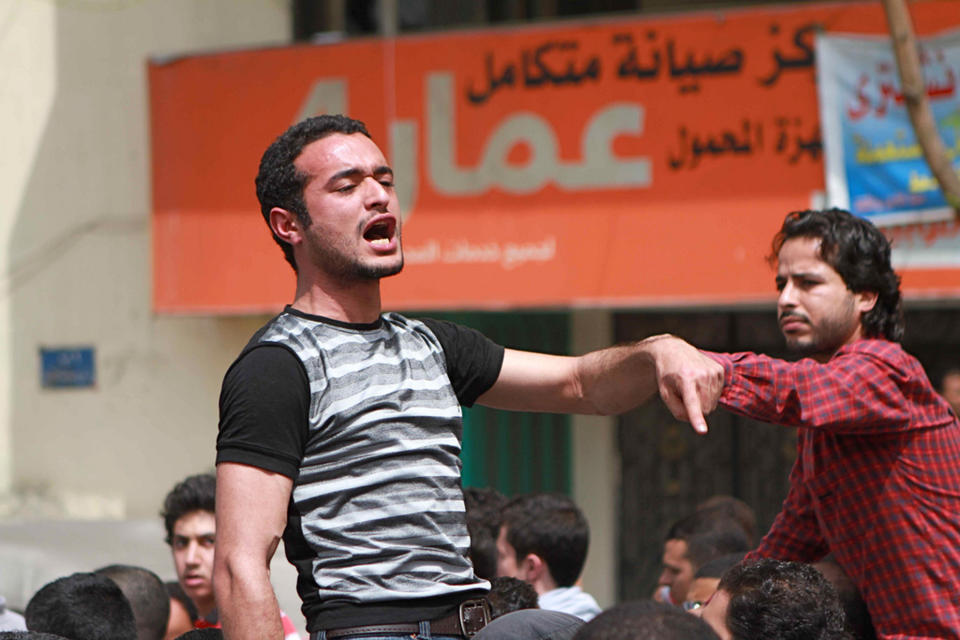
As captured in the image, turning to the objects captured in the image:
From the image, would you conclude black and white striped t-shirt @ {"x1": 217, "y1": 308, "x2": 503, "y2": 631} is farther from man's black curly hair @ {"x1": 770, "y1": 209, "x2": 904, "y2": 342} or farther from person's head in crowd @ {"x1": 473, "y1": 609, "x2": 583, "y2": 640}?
man's black curly hair @ {"x1": 770, "y1": 209, "x2": 904, "y2": 342}

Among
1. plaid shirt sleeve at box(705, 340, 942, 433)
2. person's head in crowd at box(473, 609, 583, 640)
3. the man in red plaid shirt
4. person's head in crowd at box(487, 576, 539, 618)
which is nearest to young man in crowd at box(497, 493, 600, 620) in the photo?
person's head in crowd at box(487, 576, 539, 618)

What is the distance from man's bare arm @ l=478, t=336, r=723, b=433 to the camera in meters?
2.41

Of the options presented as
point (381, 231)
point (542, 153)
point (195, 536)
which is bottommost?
point (195, 536)

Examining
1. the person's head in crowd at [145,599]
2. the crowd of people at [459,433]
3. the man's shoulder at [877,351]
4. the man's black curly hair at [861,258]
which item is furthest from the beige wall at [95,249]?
the man's shoulder at [877,351]

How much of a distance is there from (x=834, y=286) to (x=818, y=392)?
0.36 metres

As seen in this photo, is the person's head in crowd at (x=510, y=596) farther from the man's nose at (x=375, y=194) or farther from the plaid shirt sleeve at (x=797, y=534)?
the man's nose at (x=375, y=194)

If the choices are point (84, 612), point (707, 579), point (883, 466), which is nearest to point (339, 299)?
point (883, 466)

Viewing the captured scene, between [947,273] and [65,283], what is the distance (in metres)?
5.43

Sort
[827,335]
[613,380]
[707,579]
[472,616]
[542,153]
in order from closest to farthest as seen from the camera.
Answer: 1. [472,616]
2. [613,380]
3. [827,335]
4. [707,579]
5. [542,153]

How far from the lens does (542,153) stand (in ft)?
26.9

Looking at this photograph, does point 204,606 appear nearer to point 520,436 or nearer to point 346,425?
point 346,425

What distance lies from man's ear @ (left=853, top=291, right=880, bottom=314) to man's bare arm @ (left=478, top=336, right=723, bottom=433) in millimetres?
699

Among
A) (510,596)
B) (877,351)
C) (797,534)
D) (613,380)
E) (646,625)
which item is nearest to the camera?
(646,625)

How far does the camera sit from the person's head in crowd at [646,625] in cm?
216
